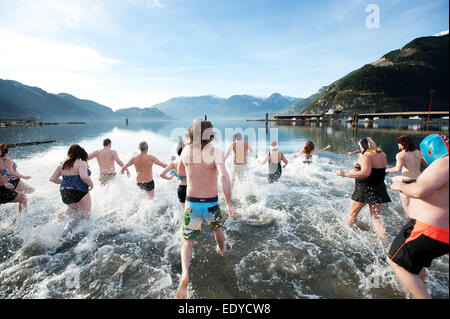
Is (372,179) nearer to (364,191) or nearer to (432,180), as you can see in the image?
(364,191)

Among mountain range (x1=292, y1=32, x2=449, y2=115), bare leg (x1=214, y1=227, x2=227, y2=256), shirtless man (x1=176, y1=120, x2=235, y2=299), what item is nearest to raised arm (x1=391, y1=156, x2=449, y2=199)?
shirtless man (x1=176, y1=120, x2=235, y2=299)

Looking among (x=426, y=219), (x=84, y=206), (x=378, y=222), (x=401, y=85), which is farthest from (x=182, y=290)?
(x=401, y=85)

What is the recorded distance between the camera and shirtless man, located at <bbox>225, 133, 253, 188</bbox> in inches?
311

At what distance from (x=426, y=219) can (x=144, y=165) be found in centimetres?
650

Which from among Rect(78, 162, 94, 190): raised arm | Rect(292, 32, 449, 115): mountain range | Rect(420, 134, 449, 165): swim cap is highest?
Rect(292, 32, 449, 115): mountain range

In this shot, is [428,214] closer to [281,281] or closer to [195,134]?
[281,281]

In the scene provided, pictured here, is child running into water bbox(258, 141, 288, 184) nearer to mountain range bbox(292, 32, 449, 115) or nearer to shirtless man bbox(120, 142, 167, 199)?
shirtless man bbox(120, 142, 167, 199)

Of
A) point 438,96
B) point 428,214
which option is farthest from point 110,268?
point 438,96

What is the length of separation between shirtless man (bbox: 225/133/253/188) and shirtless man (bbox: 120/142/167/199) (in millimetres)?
2773

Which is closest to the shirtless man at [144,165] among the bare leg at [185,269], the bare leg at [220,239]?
the bare leg at [220,239]

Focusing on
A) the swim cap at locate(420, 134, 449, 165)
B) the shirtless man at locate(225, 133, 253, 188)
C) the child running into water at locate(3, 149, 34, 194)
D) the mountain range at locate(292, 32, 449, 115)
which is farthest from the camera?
the mountain range at locate(292, 32, 449, 115)

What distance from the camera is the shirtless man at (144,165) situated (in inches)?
256

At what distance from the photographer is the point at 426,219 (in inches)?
87.1

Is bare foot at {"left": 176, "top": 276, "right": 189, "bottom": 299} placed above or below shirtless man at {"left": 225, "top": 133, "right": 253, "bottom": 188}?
below
